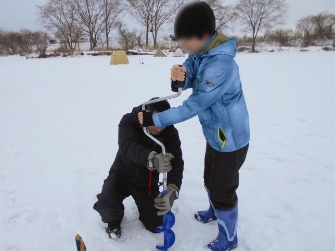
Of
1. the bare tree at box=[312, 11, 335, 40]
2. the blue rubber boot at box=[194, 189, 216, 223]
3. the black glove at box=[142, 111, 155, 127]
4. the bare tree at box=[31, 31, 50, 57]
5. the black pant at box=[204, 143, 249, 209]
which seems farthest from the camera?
the bare tree at box=[312, 11, 335, 40]

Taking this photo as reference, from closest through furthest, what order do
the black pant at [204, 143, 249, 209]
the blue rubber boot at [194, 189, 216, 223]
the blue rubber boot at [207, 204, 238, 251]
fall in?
the black pant at [204, 143, 249, 209], the blue rubber boot at [207, 204, 238, 251], the blue rubber boot at [194, 189, 216, 223]

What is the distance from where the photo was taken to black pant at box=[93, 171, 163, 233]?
1812 mm

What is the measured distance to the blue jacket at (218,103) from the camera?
1.28 metres

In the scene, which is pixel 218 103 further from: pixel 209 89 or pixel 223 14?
pixel 223 14

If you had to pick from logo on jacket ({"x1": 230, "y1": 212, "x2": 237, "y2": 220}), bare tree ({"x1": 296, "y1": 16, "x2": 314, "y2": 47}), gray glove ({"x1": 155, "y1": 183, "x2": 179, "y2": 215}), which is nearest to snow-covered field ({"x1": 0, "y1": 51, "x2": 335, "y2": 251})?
logo on jacket ({"x1": 230, "y1": 212, "x2": 237, "y2": 220})

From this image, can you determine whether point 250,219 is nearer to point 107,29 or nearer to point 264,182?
point 264,182

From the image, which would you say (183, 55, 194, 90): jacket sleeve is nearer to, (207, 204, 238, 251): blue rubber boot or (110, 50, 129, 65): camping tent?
(207, 204, 238, 251): blue rubber boot

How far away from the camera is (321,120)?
420 cm

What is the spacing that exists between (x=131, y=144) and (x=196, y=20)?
90cm

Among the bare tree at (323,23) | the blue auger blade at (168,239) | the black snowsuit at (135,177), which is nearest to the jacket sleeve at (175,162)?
the black snowsuit at (135,177)

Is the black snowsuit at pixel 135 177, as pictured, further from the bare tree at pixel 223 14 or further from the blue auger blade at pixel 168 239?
Result: the bare tree at pixel 223 14

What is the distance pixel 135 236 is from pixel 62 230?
574 mm

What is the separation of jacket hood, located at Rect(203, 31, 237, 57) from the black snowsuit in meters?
0.70

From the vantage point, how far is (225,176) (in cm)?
154
